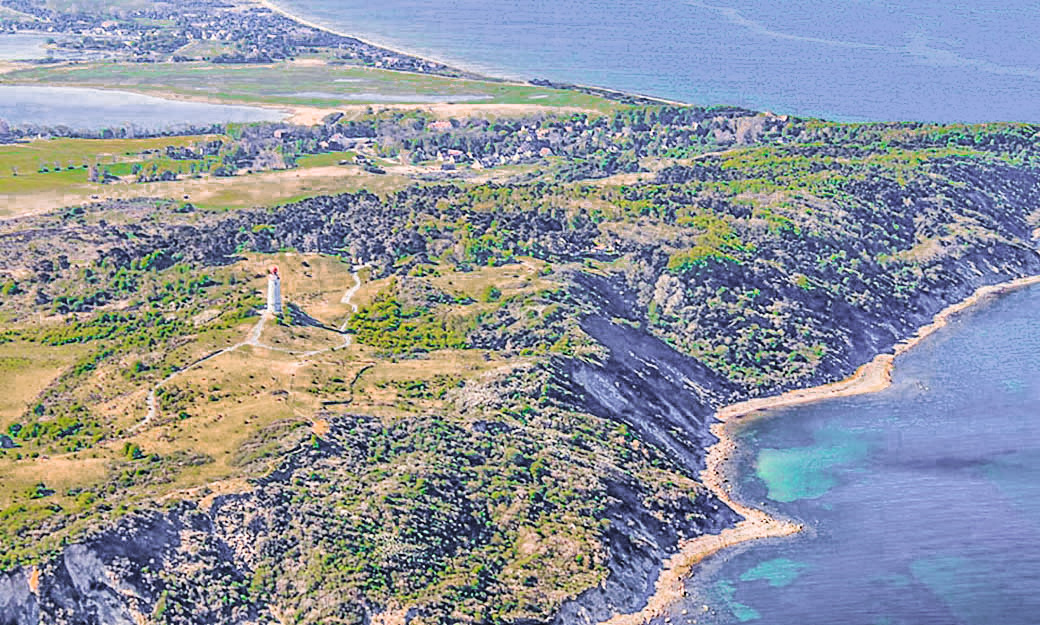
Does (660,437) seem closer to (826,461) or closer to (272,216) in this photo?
(826,461)

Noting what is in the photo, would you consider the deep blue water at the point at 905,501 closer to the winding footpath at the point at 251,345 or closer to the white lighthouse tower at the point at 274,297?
the winding footpath at the point at 251,345

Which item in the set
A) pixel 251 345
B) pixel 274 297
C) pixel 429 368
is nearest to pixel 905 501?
pixel 429 368

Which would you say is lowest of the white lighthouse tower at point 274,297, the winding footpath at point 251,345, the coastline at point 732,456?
the coastline at point 732,456


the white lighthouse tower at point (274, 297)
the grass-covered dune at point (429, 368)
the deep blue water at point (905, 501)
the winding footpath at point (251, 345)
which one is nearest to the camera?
the grass-covered dune at point (429, 368)

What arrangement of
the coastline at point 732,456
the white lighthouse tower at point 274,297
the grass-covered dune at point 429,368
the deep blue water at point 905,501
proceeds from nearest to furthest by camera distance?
the grass-covered dune at point 429,368, the deep blue water at point 905,501, the coastline at point 732,456, the white lighthouse tower at point 274,297

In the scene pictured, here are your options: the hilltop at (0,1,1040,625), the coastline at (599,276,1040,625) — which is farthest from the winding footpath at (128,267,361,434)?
the coastline at (599,276,1040,625)

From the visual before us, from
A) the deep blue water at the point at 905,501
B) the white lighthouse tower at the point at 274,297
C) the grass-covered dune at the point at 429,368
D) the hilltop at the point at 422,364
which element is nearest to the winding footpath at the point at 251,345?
the hilltop at the point at 422,364

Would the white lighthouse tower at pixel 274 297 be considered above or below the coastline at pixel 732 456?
above

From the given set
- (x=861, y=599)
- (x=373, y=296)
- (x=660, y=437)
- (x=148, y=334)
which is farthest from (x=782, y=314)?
(x=148, y=334)
